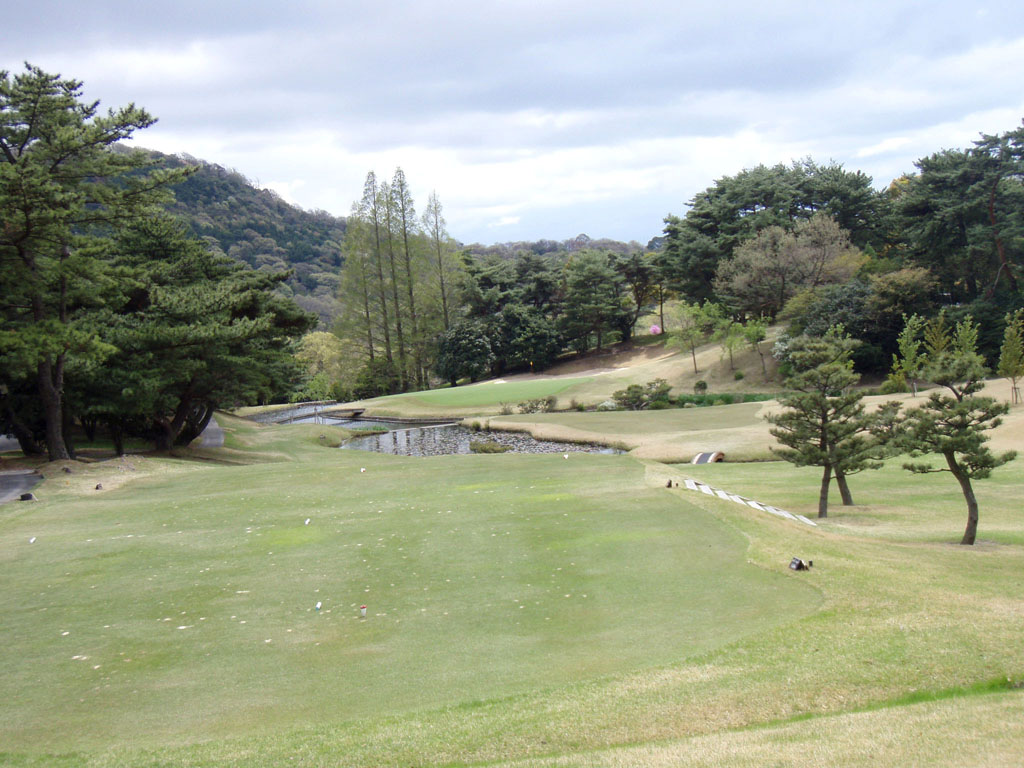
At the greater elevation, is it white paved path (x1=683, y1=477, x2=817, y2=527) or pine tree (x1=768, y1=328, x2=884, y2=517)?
pine tree (x1=768, y1=328, x2=884, y2=517)

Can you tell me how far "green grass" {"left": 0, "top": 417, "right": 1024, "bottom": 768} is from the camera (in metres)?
7.01

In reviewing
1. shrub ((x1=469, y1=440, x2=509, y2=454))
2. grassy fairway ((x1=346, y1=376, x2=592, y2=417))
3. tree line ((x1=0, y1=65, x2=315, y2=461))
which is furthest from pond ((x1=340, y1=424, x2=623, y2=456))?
tree line ((x1=0, y1=65, x2=315, y2=461))

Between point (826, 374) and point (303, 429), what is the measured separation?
35.0 m

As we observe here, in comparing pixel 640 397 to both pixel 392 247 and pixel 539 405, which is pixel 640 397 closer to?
pixel 539 405

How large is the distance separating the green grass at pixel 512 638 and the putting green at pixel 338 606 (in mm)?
47

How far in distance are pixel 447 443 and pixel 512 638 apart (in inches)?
1320

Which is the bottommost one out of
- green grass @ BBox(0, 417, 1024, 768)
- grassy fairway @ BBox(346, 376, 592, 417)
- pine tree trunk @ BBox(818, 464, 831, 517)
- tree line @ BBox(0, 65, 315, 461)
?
pine tree trunk @ BBox(818, 464, 831, 517)

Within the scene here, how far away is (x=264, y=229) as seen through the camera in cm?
14488

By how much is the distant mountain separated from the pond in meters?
72.9

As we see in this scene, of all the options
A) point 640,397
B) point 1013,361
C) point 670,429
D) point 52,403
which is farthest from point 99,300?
point 1013,361

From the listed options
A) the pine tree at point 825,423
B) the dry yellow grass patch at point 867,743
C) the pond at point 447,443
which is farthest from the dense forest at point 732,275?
the dry yellow grass patch at point 867,743

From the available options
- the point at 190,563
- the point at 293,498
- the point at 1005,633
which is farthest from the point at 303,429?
the point at 1005,633

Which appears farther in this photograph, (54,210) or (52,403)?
(52,403)

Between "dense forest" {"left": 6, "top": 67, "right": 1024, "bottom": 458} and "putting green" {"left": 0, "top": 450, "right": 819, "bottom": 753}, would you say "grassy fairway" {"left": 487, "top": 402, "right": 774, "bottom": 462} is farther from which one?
"putting green" {"left": 0, "top": 450, "right": 819, "bottom": 753}
